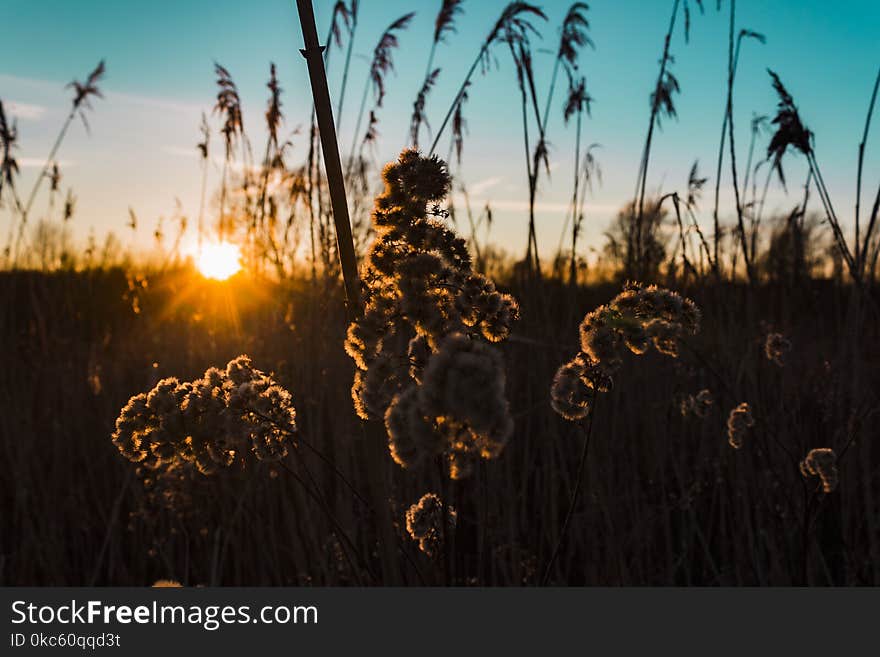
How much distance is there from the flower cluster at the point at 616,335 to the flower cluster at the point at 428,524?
34 centimetres

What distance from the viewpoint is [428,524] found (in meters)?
1.35

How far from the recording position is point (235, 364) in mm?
1361

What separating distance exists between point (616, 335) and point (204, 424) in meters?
0.79

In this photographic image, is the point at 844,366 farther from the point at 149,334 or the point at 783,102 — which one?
the point at 149,334

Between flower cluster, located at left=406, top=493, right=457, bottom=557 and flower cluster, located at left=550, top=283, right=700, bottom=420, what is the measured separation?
34 cm

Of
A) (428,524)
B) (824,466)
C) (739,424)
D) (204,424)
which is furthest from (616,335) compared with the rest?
(739,424)

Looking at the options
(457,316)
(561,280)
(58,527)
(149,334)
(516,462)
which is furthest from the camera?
(149,334)

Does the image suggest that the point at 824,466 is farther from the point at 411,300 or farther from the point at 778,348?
the point at 411,300

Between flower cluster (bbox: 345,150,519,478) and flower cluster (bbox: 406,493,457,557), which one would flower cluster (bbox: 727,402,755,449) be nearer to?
flower cluster (bbox: 406,493,457,557)

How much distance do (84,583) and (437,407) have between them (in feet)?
11.0

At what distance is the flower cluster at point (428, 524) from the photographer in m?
1.33

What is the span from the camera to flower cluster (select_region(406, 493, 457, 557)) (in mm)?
1325
